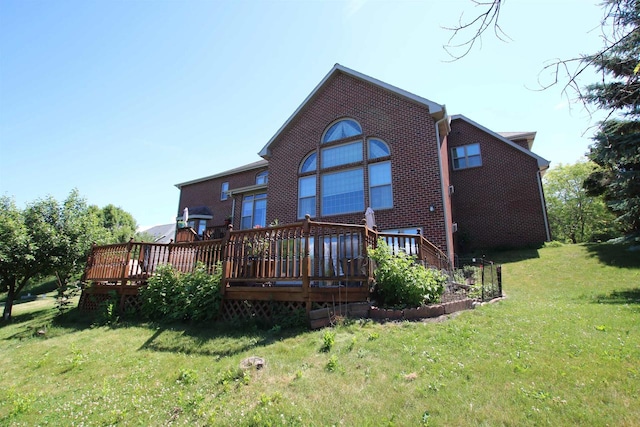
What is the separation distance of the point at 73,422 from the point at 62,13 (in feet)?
27.3

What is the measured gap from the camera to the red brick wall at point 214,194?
967 inches

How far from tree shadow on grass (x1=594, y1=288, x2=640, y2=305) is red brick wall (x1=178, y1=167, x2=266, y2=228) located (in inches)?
791

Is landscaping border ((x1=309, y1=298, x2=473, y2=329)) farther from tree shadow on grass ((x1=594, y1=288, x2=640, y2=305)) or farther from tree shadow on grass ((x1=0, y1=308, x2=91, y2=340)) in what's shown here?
tree shadow on grass ((x1=0, y1=308, x2=91, y2=340))

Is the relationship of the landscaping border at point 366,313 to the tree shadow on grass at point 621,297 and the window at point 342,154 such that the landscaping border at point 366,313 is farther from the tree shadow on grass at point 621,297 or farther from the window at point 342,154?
the window at point 342,154

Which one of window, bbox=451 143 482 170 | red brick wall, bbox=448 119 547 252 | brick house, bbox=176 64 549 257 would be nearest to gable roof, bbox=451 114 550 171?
brick house, bbox=176 64 549 257

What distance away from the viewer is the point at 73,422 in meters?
3.40

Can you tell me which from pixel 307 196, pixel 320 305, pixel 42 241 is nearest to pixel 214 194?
pixel 307 196

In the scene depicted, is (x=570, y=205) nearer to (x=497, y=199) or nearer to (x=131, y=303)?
(x=497, y=199)

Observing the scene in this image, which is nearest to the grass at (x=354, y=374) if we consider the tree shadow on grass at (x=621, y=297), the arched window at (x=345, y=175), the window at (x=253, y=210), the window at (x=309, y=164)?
the tree shadow on grass at (x=621, y=297)

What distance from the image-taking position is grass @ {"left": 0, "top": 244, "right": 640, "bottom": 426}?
2965mm

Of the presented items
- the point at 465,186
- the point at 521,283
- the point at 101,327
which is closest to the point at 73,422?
the point at 101,327

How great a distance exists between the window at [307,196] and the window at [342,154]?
37.6 inches

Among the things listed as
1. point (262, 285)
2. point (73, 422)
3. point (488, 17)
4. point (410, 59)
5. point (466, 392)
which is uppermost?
point (410, 59)

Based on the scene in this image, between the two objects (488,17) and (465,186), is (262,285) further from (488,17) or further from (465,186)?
(465,186)
